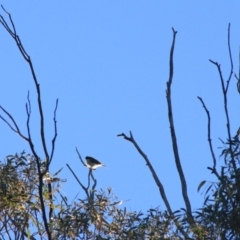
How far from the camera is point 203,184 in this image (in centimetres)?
639

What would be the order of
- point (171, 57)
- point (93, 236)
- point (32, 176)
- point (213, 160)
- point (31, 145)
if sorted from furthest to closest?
point (32, 176), point (93, 236), point (171, 57), point (213, 160), point (31, 145)

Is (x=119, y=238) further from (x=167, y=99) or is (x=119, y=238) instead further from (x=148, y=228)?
(x=167, y=99)

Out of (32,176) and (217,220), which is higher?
(32,176)

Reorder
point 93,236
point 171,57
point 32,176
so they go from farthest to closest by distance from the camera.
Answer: point 32,176 → point 93,236 → point 171,57


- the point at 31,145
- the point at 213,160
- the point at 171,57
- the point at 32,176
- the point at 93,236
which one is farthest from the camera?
the point at 32,176

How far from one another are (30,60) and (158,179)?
2483 mm

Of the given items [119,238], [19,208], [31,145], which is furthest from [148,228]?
[31,145]

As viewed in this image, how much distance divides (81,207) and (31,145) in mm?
2991

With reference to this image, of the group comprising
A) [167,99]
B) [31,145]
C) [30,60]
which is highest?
[167,99]

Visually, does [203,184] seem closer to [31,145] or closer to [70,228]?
[70,228]

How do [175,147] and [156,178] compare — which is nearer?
[175,147]

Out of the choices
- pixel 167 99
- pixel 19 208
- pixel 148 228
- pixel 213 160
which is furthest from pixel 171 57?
pixel 19 208

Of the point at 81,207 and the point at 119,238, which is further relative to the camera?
the point at 81,207

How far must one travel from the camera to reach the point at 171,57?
6559mm
